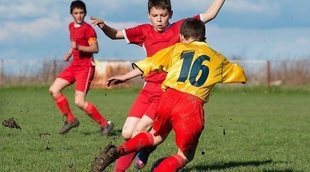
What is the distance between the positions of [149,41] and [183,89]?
1814 millimetres

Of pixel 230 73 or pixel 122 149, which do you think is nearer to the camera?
pixel 122 149

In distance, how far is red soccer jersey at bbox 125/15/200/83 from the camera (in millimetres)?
8336

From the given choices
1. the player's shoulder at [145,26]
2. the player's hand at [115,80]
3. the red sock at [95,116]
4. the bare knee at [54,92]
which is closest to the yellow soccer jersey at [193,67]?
the player's hand at [115,80]

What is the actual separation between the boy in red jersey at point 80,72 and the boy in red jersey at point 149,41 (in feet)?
14.1

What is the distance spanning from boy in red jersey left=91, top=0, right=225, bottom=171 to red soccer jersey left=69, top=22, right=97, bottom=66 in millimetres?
4643

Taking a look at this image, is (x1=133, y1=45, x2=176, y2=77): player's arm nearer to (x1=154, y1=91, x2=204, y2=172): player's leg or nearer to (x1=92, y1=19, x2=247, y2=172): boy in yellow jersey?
(x1=92, y1=19, x2=247, y2=172): boy in yellow jersey

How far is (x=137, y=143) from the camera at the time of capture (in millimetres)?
6895

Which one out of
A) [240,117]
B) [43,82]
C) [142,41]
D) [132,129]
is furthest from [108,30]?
[43,82]

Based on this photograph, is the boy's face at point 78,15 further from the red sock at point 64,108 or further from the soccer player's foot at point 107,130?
the soccer player's foot at point 107,130

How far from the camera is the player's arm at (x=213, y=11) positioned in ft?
28.2

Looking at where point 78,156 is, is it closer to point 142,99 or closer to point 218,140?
point 142,99

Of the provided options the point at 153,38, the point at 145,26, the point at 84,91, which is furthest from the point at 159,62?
the point at 84,91

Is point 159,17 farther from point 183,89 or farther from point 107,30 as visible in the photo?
point 183,89

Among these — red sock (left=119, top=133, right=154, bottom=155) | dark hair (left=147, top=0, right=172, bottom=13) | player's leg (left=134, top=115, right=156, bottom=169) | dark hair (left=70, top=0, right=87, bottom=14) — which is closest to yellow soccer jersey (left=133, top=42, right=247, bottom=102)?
red sock (left=119, top=133, right=154, bottom=155)
